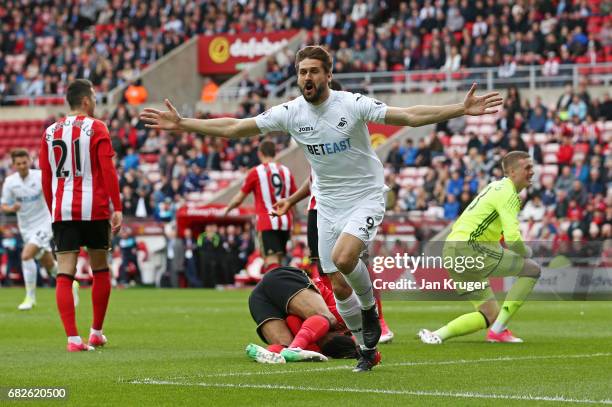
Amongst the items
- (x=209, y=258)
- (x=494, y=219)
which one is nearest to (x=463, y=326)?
(x=494, y=219)

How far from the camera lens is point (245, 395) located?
7906 mm

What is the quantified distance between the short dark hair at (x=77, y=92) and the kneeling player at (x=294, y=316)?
Answer: 2548mm

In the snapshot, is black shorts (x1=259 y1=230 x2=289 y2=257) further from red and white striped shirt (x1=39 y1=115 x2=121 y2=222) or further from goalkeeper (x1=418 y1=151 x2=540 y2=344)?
red and white striped shirt (x1=39 y1=115 x2=121 y2=222)

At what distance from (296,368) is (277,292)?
1201 millimetres

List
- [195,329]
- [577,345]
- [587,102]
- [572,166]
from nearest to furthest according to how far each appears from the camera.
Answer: [577,345], [195,329], [572,166], [587,102]

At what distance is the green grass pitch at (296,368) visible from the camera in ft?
25.6

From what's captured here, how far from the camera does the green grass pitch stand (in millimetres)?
7816

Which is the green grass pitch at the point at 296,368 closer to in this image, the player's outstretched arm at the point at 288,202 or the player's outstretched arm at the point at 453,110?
the player's outstretched arm at the point at 288,202

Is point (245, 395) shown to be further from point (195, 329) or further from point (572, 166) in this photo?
point (572, 166)

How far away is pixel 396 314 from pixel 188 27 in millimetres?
29880

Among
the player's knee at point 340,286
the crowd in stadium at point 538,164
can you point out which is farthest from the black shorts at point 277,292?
the crowd in stadium at point 538,164

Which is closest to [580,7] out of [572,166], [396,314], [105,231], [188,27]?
[572,166]

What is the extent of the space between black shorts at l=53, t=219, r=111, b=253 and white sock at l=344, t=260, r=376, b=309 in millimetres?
3203

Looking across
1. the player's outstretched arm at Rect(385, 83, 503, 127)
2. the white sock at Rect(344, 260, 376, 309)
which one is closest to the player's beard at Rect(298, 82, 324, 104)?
the player's outstretched arm at Rect(385, 83, 503, 127)
